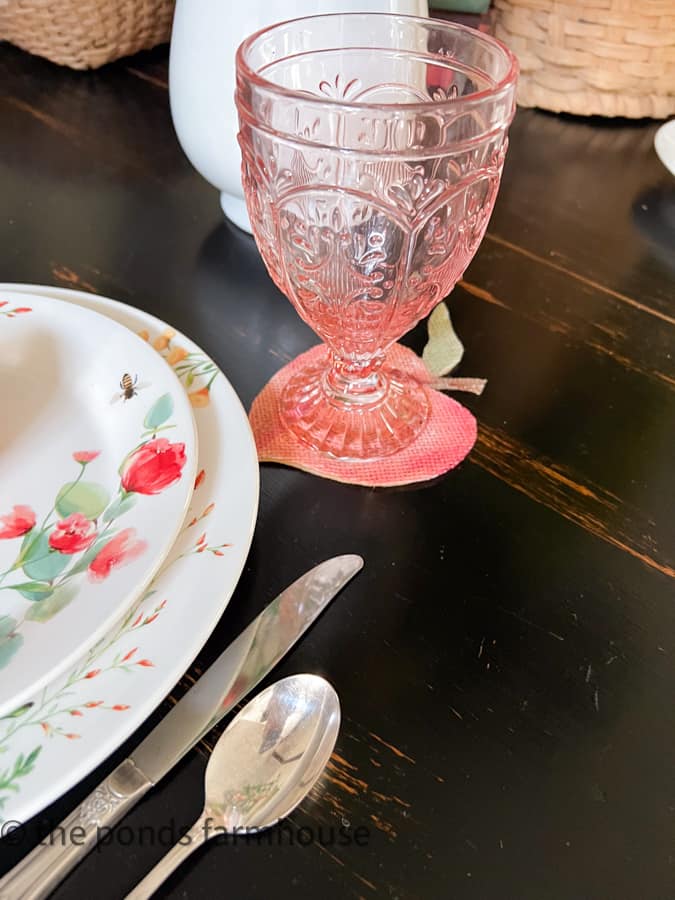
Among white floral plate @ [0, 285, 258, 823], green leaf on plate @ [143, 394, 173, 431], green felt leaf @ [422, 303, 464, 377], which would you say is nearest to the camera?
white floral plate @ [0, 285, 258, 823]

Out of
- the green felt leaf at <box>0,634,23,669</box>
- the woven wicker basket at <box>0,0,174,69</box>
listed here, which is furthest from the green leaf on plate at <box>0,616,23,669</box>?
the woven wicker basket at <box>0,0,174,69</box>

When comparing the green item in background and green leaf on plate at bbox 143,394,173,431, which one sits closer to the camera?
green leaf on plate at bbox 143,394,173,431

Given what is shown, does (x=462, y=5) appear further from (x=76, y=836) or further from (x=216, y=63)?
(x=76, y=836)

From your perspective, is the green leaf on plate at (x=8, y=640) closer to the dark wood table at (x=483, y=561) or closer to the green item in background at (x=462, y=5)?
the dark wood table at (x=483, y=561)

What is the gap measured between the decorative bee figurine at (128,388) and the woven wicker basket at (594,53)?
0.56 meters

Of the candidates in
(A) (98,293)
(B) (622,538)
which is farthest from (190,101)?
(B) (622,538)

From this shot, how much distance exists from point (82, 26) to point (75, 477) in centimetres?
56

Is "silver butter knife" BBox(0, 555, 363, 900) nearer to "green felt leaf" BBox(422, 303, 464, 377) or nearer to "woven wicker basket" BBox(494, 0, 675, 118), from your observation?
"green felt leaf" BBox(422, 303, 464, 377)

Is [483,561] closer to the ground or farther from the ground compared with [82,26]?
closer to the ground

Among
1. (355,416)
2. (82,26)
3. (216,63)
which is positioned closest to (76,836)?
(355,416)

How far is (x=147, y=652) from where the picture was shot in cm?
Result: 27

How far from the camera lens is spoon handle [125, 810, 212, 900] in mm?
243

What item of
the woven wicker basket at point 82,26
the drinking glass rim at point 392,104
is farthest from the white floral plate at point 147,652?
the woven wicker basket at point 82,26

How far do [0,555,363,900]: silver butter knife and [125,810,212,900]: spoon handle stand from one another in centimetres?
2
